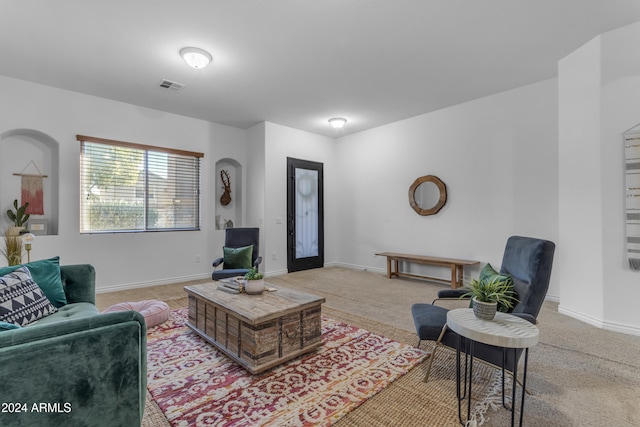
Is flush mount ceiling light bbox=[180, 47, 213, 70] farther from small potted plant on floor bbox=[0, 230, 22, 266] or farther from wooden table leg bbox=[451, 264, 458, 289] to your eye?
wooden table leg bbox=[451, 264, 458, 289]

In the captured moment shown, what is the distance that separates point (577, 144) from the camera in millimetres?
3322

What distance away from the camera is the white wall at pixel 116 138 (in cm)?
394

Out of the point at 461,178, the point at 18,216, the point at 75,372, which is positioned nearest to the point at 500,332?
the point at 75,372

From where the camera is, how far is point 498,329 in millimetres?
1556

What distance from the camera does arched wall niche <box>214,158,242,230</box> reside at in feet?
19.2

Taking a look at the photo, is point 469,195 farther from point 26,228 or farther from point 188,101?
point 26,228

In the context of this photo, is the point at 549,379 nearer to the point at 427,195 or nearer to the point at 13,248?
the point at 427,195

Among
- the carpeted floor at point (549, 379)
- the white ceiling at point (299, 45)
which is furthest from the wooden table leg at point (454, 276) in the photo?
the white ceiling at point (299, 45)

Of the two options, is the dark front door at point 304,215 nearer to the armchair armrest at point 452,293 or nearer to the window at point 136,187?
the window at point 136,187

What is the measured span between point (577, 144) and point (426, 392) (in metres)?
3.24

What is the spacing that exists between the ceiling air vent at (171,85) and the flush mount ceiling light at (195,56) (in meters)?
0.80

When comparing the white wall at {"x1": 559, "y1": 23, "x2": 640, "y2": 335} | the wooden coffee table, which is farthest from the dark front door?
the white wall at {"x1": 559, "y1": 23, "x2": 640, "y2": 335}

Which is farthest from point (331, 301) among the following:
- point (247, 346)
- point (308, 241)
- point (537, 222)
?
point (537, 222)

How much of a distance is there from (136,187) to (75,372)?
14.5 ft
